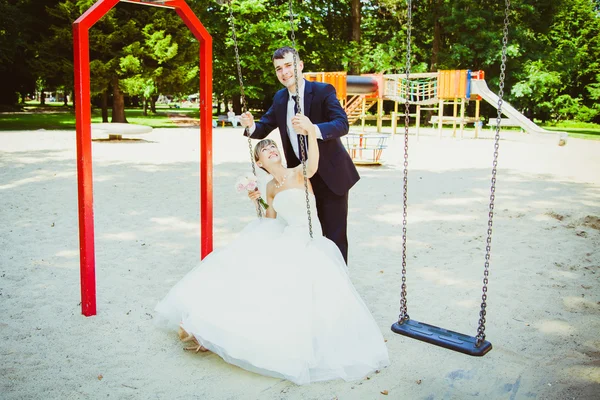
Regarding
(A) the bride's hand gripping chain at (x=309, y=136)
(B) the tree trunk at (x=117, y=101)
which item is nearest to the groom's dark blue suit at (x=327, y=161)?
(A) the bride's hand gripping chain at (x=309, y=136)

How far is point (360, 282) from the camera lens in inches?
188

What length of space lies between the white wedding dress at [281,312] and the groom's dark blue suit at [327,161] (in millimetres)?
547

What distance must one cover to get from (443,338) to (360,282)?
1.59 m

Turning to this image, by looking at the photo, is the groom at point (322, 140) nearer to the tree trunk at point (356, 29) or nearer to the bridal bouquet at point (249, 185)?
the bridal bouquet at point (249, 185)

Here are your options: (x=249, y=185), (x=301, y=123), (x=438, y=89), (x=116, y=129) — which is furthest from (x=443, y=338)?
(x=438, y=89)

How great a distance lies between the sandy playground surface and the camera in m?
2.97

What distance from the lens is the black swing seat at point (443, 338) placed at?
3.10 meters

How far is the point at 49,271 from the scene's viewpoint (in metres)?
4.87

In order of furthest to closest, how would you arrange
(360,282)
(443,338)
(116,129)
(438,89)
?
1. (438,89)
2. (116,129)
3. (360,282)
4. (443,338)

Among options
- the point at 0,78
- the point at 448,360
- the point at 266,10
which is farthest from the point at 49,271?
the point at 0,78

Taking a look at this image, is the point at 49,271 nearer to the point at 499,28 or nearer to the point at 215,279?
the point at 215,279

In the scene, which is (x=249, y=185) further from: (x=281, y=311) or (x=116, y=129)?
(x=116, y=129)

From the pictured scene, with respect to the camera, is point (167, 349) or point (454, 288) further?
point (454, 288)

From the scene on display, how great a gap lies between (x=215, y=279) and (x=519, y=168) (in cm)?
1054
